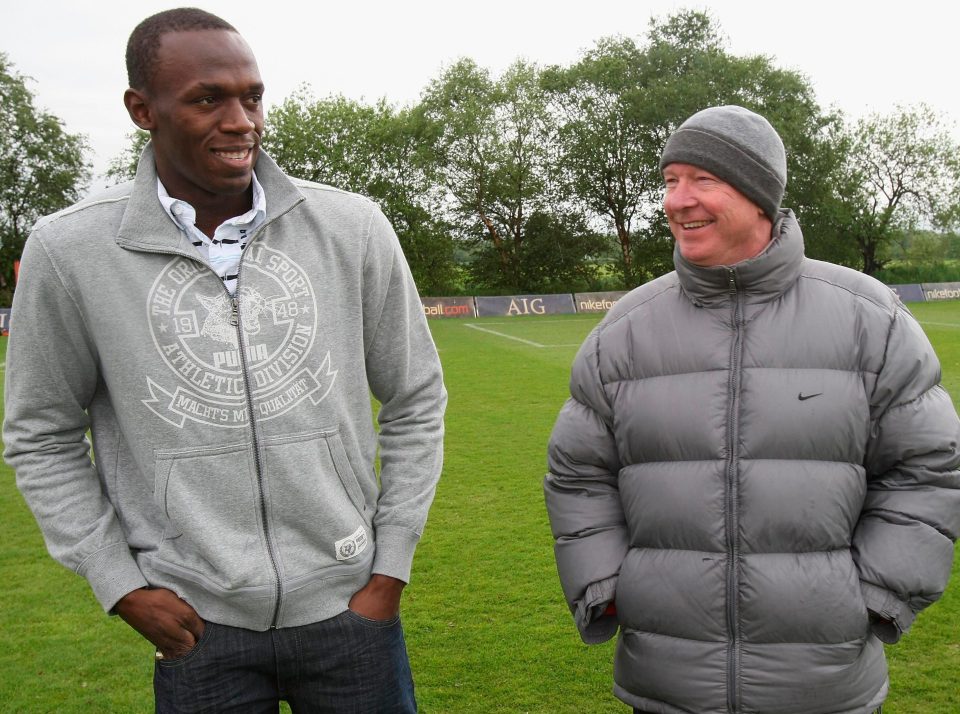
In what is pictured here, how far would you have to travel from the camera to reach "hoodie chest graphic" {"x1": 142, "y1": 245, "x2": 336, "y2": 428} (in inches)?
77.1

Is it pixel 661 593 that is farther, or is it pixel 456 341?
pixel 456 341

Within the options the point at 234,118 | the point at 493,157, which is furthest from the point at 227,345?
the point at 493,157

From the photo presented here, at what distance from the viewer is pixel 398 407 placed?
2.26 metres

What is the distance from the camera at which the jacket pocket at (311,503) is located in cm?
200

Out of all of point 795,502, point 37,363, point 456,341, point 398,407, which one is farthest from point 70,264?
point 456,341

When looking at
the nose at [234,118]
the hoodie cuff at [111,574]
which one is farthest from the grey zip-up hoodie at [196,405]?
the nose at [234,118]

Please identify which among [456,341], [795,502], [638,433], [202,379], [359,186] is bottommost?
[456,341]

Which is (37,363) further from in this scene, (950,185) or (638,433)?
(950,185)

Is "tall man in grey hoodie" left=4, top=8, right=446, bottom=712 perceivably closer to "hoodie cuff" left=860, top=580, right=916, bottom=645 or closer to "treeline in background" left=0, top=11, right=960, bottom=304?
"hoodie cuff" left=860, top=580, right=916, bottom=645

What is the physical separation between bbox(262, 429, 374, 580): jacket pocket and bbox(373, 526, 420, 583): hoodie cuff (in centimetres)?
4

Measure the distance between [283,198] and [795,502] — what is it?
4.15 feet

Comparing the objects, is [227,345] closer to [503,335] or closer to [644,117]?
[503,335]

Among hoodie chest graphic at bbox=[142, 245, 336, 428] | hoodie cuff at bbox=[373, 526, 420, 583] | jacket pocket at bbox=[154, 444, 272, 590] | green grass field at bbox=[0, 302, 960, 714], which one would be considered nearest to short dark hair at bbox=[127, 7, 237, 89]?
hoodie chest graphic at bbox=[142, 245, 336, 428]

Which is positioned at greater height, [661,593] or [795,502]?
[795,502]
